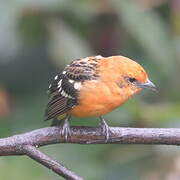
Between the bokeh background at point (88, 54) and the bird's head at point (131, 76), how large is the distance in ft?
2.92

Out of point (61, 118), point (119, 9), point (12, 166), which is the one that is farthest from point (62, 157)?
point (119, 9)

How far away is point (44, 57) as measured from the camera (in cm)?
554

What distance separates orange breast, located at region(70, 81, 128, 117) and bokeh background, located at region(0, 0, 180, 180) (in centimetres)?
80

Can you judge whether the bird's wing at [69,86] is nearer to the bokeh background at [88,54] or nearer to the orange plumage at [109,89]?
the orange plumage at [109,89]

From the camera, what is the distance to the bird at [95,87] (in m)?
3.52

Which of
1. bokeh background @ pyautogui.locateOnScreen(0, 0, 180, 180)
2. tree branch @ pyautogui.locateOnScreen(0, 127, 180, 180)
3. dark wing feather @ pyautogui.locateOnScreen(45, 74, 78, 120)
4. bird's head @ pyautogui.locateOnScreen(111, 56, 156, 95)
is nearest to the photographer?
tree branch @ pyautogui.locateOnScreen(0, 127, 180, 180)

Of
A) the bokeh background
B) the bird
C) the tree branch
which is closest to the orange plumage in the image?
the bird

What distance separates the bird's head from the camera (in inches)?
137

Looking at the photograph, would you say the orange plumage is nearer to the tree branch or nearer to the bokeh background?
the tree branch

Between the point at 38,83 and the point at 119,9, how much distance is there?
0.96m

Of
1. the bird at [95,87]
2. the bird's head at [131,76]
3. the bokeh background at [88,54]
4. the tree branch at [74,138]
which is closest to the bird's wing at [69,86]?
the bird at [95,87]

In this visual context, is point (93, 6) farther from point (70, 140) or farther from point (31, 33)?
point (70, 140)

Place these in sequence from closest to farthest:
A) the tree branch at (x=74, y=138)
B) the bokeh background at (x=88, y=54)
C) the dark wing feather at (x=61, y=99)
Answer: the tree branch at (x=74, y=138) < the dark wing feather at (x=61, y=99) < the bokeh background at (x=88, y=54)

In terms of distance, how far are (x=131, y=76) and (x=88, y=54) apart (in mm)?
1446
